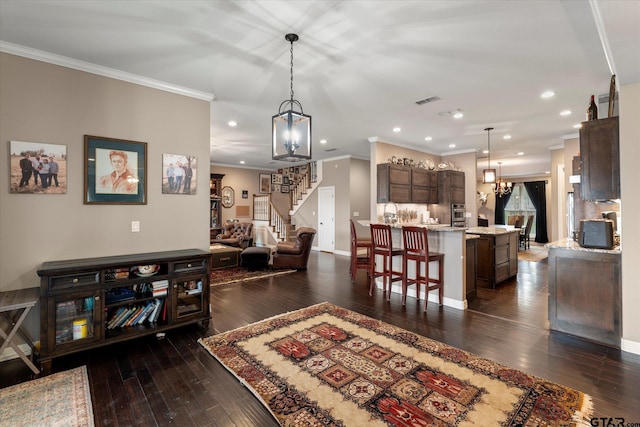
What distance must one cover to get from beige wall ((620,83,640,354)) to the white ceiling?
28cm

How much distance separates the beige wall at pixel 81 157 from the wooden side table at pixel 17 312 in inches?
9.6

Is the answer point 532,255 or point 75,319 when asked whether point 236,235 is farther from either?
point 532,255

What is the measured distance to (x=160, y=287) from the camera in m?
3.32

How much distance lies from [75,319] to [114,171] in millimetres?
1617

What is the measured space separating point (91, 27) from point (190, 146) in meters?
1.57

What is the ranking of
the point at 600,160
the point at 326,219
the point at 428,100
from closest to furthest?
the point at 600,160
the point at 428,100
the point at 326,219

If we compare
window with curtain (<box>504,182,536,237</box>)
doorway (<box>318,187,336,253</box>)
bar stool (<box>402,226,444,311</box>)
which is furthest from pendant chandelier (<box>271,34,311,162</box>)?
window with curtain (<box>504,182,536,237</box>)

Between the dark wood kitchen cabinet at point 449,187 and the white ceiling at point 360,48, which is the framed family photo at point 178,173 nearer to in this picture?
the white ceiling at point 360,48

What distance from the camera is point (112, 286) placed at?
2992 mm

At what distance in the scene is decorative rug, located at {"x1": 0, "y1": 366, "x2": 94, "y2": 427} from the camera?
1.99 metres

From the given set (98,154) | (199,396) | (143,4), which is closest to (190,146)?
(98,154)

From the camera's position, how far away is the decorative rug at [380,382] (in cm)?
202

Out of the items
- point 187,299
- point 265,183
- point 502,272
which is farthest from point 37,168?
point 265,183

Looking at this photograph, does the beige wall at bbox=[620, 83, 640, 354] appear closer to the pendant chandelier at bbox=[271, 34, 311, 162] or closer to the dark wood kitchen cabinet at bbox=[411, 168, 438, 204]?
the pendant chandelier at bbox=[271, 34, 311, 162]
